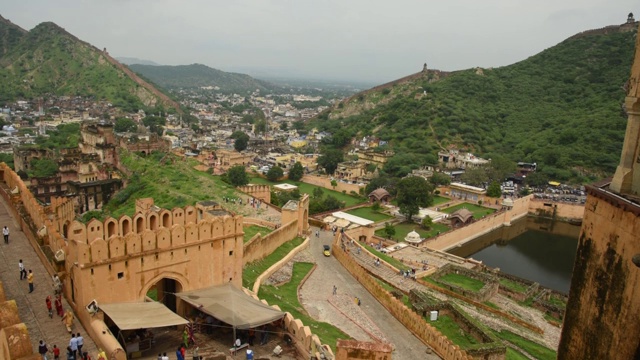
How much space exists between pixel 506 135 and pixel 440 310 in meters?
77.7

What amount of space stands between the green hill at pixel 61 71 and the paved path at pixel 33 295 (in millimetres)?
112681

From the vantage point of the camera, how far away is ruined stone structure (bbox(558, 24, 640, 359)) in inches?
298

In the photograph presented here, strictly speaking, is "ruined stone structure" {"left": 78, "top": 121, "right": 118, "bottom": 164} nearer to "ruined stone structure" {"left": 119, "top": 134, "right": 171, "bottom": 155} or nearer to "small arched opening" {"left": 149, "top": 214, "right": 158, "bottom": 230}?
"ruined stone structure" {"left": 119, "top": 134, "right": 171, "bottom": 155}

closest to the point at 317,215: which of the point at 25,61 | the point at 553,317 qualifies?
the point at 553,317

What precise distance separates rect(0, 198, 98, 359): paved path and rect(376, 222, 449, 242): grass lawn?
30.9 meters

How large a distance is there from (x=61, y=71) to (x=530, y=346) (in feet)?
471

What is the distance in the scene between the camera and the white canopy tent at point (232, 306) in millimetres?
14688

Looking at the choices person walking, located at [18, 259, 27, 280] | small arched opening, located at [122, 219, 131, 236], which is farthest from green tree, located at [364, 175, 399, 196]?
person walking, located at [18, 259, 27, 280]

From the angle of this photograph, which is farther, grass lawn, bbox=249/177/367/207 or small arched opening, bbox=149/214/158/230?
grass lawn, bbox=249/177/367/207

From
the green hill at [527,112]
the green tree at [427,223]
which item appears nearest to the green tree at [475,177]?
the green hill at [527,112]

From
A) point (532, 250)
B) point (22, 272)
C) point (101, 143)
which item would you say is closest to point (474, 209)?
point (532, 250)

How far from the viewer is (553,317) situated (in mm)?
29406

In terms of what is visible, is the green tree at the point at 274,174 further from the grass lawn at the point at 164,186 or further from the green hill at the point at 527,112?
the green hill at the point at 527,112

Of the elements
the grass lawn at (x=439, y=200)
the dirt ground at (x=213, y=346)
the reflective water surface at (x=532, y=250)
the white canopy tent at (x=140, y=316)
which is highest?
the white canopy tent at (x=140, y=316)
